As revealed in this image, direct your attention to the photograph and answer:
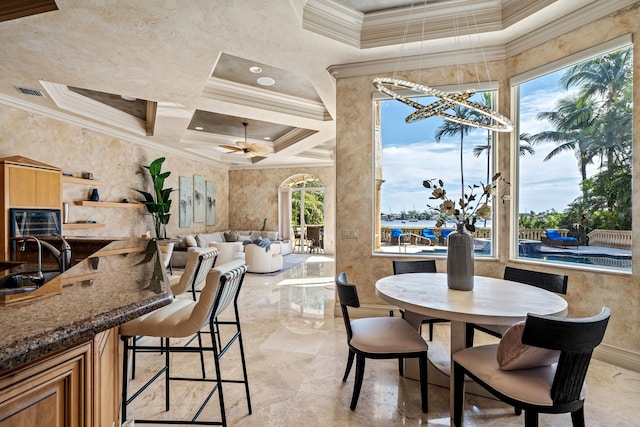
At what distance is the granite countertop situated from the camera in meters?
0.64

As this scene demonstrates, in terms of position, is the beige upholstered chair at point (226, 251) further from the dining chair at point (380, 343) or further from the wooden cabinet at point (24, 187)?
the dining chair at point (380, 343)

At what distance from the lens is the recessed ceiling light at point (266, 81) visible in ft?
14.4

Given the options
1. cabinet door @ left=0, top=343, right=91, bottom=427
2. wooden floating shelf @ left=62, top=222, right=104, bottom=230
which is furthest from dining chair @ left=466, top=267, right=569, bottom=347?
wooden floating shelf @ left=62, top=222, right=104, bottom=230

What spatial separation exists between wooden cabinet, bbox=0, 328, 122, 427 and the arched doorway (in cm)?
933

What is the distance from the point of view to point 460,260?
2121 millimetres

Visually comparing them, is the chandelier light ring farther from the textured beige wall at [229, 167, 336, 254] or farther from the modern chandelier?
the textured beige wall at [229, 167, 336, 254]

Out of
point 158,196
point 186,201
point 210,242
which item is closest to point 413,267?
point 158,196

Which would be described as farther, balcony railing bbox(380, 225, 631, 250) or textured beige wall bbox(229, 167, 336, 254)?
textured beige wall bbox(229, 167, 336, 254)

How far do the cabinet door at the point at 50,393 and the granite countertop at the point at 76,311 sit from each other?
87 millimetres

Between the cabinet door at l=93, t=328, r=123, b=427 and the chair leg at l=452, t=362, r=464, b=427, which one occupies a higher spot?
the cabinet door at l=93, t=328, r=123, b=427

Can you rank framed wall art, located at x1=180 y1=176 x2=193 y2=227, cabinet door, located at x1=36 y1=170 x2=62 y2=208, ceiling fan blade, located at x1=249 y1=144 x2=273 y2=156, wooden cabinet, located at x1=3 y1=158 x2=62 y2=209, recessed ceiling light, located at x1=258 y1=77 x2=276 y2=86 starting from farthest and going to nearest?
framed wall art, located at x1=180 y1=176 x2=193 y2=227, ceiling fan blade, located at x1=249 y1=144 x2=273 y2=156, recessed ceiling light, located at x1=258 y1=77 x2=276 y2=86, cabinet door, located at x1=36 y1=170 x2=62 y2=208, wooden cabinet, located at x1=3 y1=158 x2=62 y2=209

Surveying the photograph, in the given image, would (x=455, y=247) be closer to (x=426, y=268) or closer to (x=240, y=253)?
(x=426, y=268)

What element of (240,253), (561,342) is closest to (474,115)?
(561,342)

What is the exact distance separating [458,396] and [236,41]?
3442mm
